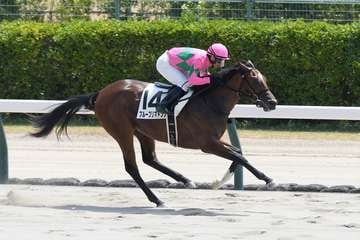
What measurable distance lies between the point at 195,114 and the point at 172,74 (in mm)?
544

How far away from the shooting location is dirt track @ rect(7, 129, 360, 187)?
12.8 metres

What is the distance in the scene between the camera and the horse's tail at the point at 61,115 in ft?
36.3

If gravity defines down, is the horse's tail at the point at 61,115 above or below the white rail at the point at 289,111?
above

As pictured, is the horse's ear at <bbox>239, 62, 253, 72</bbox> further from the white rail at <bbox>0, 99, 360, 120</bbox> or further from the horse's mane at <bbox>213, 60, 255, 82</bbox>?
the white rail at <bbox>0, 99, 360, 120</bbox>

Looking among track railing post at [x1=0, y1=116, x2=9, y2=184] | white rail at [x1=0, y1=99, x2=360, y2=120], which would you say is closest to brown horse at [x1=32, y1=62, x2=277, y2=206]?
track railing post at [x1=0, y1=116, x2=9, y2=184]

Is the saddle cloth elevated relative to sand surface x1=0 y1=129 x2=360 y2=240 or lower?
elevated

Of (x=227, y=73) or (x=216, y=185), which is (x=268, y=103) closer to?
(x=227, y=73)

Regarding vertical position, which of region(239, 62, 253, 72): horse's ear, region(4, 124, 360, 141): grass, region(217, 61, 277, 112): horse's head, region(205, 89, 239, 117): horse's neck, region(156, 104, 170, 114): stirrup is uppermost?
region(239, 62, 253, 72): horse's ear

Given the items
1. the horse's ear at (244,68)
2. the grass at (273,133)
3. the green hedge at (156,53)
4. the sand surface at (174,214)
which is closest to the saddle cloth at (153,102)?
the horse's ear at (244,68)

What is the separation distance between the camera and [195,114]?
10391mm

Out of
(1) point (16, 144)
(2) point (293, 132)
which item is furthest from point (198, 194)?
(2) point (293, 132)

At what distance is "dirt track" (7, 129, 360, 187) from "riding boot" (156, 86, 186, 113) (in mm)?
2091

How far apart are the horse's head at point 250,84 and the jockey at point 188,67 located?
0.16 meters

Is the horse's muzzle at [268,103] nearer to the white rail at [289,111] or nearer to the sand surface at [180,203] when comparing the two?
the sand surface at [180,203]
